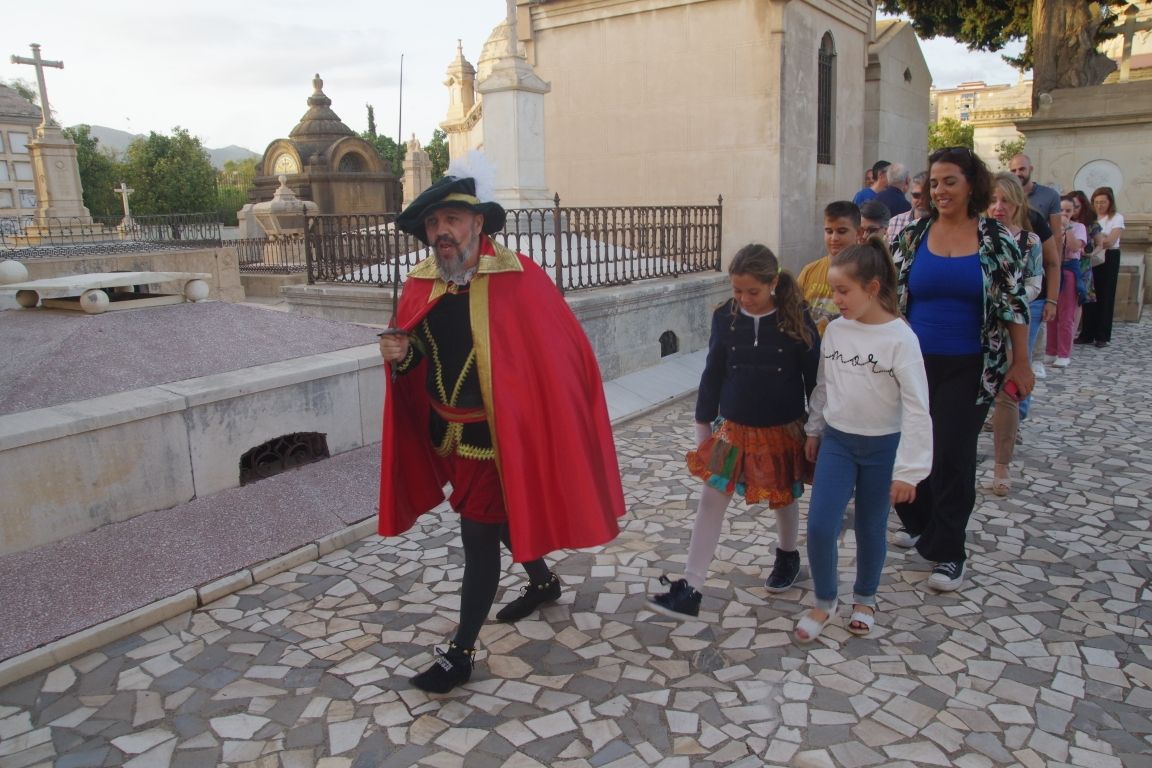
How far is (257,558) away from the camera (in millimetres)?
4441

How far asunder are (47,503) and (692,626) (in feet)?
10.5

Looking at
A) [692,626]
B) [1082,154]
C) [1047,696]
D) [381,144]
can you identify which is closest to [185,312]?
[692,626]

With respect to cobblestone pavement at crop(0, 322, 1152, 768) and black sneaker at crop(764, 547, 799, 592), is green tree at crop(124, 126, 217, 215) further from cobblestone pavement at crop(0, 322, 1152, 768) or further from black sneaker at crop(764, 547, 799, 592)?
black sneaker at crop(764, 547, 799, 592)

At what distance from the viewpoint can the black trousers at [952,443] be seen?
393 centimetres

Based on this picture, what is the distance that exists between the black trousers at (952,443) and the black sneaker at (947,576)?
0.03m

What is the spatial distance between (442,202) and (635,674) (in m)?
2.07

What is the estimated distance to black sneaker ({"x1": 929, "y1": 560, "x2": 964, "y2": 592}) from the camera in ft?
13.4

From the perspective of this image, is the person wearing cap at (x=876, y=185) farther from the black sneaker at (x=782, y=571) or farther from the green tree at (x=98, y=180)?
the green tree at (x=98, y=180)

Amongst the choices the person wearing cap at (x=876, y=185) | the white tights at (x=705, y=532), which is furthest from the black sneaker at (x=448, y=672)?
the person wearing cap at (x=876, y=185)

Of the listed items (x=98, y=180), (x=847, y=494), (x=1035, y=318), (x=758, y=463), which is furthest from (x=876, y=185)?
(x=98, y=180)

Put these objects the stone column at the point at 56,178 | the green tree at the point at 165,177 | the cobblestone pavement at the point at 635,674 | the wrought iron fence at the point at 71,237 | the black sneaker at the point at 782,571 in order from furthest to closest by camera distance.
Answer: the green tree at the point at 165,177 → the stone column at the point at 56,178 → the wrought iron fence at the point at 71,237 → the black sneaker at the point at 782,571 → the cobblestone pavement at the point at 635,674

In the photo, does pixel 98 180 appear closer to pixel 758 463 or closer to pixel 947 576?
pixel 758 463

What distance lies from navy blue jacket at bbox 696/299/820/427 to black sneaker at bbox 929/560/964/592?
113 cm

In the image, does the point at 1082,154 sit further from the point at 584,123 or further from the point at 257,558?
the point at 257,558
